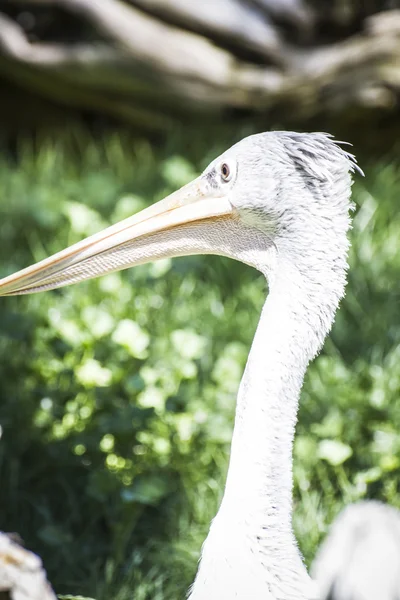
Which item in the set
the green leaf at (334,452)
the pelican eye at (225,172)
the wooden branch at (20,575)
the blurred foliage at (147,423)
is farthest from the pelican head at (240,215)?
the green leaf at (334,452)

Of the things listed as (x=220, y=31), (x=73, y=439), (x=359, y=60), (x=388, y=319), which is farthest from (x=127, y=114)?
(x=73, y=439)

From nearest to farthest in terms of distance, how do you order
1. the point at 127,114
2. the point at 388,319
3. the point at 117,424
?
the point at 117,424, the point at 388,319, the point at 127,114

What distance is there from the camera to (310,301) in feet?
7.73

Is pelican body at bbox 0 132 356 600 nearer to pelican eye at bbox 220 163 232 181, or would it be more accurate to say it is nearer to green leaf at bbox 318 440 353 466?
pelican eye at bbox 220 163 232 181

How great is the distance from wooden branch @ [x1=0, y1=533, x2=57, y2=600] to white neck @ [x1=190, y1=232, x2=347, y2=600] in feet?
1.18

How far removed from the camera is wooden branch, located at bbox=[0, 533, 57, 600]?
7.64 ft

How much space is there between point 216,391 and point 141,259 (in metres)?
1.34

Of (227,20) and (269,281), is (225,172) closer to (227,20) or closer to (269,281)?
(269,281)

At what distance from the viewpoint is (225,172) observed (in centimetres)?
249

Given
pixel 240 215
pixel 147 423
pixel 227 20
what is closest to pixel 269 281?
pixel 240 215

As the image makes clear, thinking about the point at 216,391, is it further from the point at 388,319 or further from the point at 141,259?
the point at 141,259

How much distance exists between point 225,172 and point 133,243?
0.30 meters

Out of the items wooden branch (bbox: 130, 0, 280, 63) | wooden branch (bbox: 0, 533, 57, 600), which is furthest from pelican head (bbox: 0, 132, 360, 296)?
wooden branch (bbox: 130, 0, 280, 63)

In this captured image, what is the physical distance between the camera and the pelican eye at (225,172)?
8.11 ft
